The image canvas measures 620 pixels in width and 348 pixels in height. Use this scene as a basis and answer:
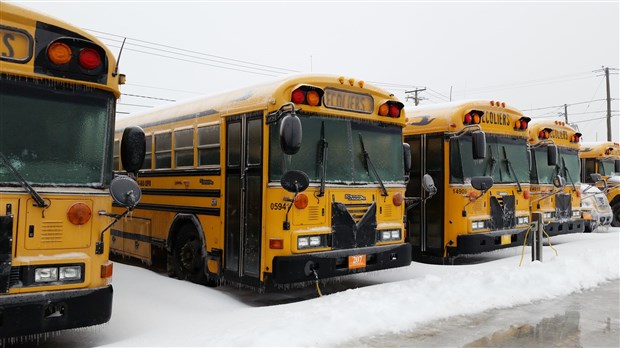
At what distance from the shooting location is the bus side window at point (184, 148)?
294 inches

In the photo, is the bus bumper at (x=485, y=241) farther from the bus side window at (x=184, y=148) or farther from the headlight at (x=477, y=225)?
the bus side window at (x=184, y=148)

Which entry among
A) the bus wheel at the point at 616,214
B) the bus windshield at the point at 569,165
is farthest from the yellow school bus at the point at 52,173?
the bus wheel at the point at 616,214

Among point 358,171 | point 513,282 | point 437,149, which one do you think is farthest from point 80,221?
point 437,149

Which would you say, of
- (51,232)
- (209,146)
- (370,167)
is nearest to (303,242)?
(370,167)

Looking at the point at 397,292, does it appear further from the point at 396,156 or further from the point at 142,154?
the point at 142,154

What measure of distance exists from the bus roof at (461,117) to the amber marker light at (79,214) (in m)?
6.23

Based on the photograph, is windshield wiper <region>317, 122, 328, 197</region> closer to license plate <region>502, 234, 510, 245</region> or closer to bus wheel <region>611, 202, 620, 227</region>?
license plate <region>502, 234, 510, 245</region>

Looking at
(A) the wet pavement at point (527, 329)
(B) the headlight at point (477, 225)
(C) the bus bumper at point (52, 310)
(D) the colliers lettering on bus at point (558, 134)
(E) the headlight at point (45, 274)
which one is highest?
(D) the colliers lettering on bus at point (558, 134)

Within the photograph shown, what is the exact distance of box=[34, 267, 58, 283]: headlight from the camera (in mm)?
4094

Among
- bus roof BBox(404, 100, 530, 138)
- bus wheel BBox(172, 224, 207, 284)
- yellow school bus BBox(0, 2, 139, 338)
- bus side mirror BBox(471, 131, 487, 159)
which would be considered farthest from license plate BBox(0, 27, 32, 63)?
bus roof BBox(404, 100, 530, 138)

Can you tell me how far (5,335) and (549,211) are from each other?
1032cm

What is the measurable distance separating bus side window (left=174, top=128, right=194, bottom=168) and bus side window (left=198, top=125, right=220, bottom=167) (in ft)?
0.76

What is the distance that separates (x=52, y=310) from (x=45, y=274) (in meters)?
0.28

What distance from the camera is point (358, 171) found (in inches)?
267
